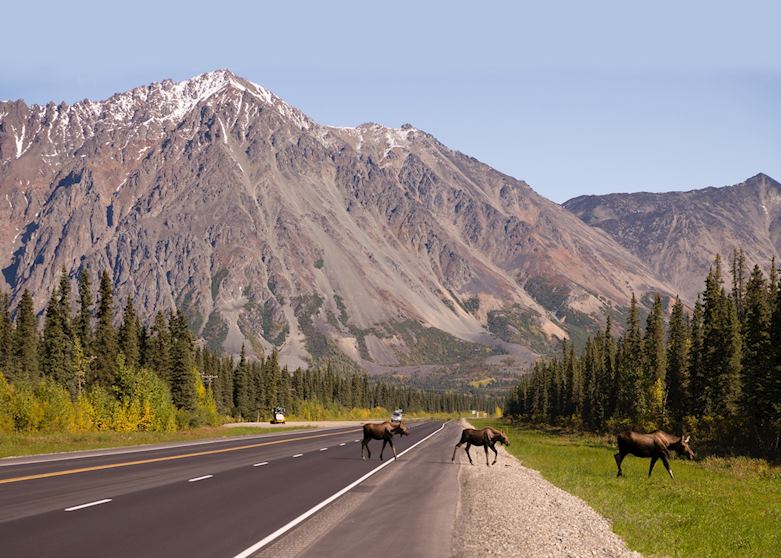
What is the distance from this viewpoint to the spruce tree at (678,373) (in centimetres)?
8190

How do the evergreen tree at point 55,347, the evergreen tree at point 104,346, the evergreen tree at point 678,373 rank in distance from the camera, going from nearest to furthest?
the evergreen tree at point 678,373 < the evergreen tree at point 104,346 < the evergreen tree at point 55,347

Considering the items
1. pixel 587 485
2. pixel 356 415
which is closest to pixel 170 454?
pixel 587 485

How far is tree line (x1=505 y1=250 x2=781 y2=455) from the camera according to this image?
57.8 m

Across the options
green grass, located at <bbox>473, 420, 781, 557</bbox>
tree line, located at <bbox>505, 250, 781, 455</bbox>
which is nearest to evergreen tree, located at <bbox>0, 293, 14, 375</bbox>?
tree line, located at <bbox>505, 250, 781, 455</bbox>

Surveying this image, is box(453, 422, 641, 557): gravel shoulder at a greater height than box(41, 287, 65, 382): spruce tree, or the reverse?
box(41, 287, 65, 382): spruce tree

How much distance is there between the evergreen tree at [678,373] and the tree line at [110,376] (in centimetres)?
5215

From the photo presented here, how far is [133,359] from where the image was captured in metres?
98.8

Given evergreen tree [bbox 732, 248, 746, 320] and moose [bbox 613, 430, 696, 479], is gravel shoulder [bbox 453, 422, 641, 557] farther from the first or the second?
evergreen tree [bbox 732, 248, 746, 320]

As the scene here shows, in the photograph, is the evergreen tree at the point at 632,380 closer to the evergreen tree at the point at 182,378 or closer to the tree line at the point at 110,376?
the tree line at the point at 110,376

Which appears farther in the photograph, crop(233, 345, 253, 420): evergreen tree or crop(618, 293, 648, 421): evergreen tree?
crop(233, 345, 253, 420): evergreen tree

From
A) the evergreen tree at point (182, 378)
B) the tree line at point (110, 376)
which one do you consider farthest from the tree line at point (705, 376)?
the evergreen tree at point (182, 378)

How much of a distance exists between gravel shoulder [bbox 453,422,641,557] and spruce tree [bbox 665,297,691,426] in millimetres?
58440

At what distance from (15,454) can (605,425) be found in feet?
265

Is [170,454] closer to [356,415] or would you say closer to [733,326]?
[733,326]
